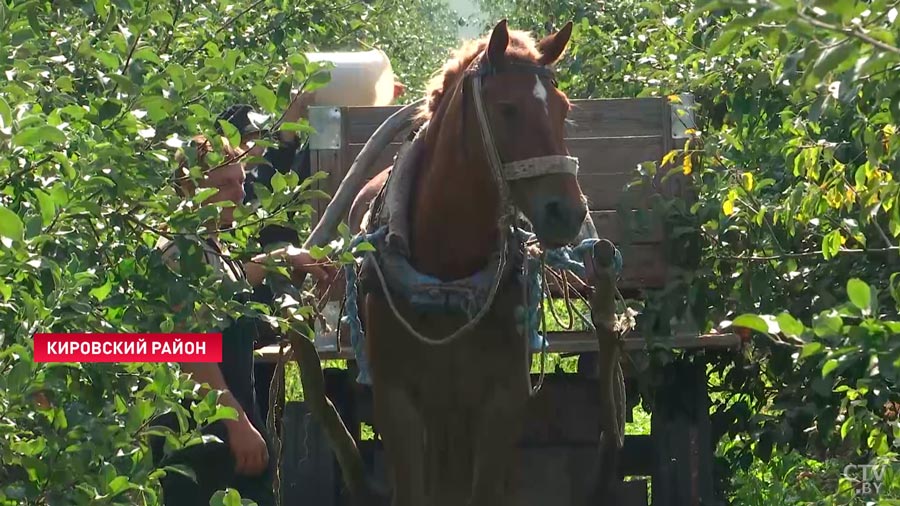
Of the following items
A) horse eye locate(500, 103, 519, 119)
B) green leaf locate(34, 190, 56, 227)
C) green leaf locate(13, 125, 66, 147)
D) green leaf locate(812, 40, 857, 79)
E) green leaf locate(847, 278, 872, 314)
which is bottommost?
green leaf locate(847, 278, 872, 314)

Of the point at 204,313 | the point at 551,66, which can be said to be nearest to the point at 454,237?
the point at 551,66

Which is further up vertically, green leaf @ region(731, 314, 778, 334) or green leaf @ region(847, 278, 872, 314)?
green leaf @ region(847, 278, 872, 314)

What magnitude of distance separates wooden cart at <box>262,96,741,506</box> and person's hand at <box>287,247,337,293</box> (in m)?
0.21

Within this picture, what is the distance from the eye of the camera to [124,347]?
2471 millimetres

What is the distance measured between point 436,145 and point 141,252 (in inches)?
65.3

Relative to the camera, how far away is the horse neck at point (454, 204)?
4.02 meters

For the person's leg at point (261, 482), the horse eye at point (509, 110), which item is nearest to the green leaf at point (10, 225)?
the horse eye at point (509, 110)

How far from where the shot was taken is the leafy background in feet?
6.54

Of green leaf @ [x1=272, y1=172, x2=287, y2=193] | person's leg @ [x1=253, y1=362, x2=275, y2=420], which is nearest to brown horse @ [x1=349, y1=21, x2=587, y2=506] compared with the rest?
green leaf @ [x1=272, y1=172, x2=287, y2=193]

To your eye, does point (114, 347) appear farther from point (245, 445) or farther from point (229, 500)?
point (245, 445)

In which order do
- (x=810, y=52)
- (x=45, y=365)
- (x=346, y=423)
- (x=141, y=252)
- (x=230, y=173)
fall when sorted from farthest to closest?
(x=346, y=423) → (x=230, y=173) → (x=141, y=252) → (x=45, y=365) → (x=810, y=52)

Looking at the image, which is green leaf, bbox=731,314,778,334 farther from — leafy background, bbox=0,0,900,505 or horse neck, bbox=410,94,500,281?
horse neck, bbox=410,94,500,281

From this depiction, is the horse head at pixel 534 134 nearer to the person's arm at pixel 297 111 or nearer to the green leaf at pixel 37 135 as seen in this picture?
the green leaf at pixel 37 135

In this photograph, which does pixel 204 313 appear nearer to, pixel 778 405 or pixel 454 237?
pixel 454 237
